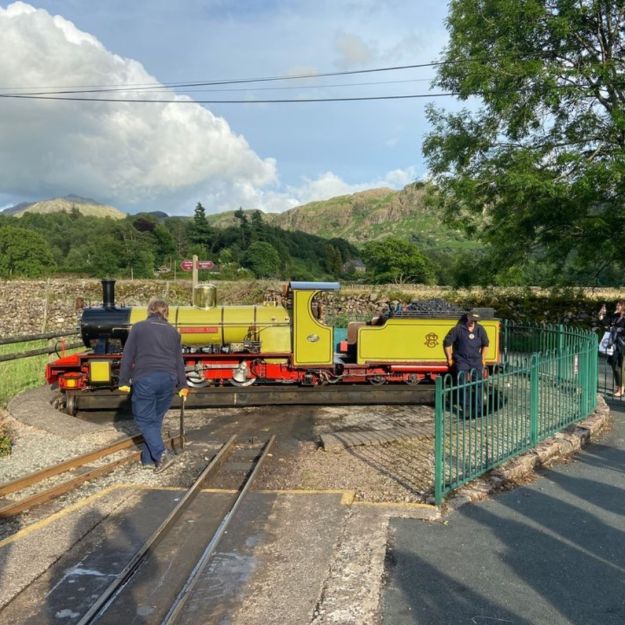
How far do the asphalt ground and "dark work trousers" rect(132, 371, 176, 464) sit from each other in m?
2.91

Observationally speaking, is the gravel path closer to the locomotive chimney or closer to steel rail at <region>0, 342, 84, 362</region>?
steel rail at <region>0, 342, 84, 362</region>

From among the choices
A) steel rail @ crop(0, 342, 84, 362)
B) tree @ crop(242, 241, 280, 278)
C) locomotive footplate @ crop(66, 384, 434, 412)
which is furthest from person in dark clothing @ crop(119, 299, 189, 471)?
tree @ crop(242, 241, 280, 278)

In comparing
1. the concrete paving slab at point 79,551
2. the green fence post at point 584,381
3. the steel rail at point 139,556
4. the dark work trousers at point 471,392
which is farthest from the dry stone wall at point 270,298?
the concrete paving slab at point 79,551

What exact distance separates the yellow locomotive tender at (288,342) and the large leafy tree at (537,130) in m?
6.53

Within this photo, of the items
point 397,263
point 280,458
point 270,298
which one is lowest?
point 280,458

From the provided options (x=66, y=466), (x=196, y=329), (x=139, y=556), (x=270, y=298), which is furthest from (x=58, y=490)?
(x=270, y=298)

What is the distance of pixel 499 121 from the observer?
17.9m

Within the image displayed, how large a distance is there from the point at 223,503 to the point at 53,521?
1.46m

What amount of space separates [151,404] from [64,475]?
1.13m

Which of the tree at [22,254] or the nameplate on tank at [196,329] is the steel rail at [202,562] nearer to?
the nameplate on tank at [196,329]

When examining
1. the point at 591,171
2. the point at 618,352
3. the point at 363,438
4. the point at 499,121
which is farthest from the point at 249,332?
the point at 499,121

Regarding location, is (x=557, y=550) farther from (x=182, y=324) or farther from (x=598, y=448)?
(x=182, y=324)

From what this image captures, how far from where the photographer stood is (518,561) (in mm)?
4332

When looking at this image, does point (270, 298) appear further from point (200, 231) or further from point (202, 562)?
point (200, 231)
